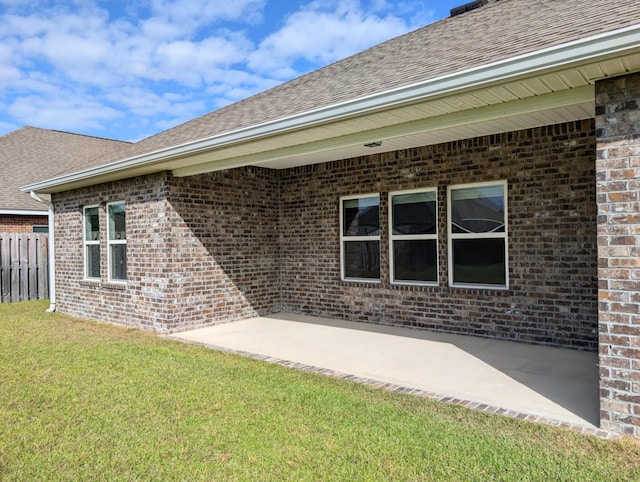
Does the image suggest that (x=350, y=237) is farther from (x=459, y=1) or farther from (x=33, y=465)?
(x=33, y=465)

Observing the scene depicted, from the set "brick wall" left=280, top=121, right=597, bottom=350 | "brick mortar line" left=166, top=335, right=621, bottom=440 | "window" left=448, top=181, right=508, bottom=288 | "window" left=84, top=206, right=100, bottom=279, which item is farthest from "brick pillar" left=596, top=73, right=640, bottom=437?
"window" left=84, top=206, right=100, bottom=279

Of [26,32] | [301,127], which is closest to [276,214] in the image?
[301,127]

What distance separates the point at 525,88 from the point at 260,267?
21.1ft

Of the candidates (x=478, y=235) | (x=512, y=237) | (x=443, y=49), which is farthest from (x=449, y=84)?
(x=478, y=235)

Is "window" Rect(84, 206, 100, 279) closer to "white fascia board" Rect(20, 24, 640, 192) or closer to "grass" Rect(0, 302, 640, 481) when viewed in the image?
"white fascia board" Rect(20, 24, 640, 192)

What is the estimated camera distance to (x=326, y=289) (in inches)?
355

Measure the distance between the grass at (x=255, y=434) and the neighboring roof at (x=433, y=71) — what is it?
9.08ft

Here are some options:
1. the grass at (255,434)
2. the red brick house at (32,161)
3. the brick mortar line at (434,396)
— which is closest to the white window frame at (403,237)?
the brick mortar line at (434,396)

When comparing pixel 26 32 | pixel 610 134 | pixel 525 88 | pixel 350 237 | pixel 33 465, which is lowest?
pixel 33 465

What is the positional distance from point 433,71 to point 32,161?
1722cm

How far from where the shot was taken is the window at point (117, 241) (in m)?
9.05

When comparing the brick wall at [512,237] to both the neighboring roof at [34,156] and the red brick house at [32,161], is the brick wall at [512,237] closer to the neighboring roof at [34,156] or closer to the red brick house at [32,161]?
the red brick house at [32,161]

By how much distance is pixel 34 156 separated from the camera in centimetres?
1745

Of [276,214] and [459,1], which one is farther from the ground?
[459,1]
